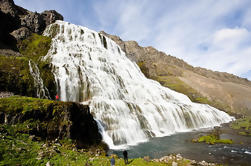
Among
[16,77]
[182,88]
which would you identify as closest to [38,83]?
[16,77]

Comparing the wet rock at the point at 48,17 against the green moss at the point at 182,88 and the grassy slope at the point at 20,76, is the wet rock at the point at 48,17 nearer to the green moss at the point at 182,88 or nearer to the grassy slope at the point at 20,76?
the grassy slope at the point at 20,76

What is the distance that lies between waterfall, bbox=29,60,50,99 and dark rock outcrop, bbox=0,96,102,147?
7.47 metres

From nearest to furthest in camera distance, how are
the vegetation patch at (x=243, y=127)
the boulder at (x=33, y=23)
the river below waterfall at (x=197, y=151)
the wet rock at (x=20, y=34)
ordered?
the river below waterfall at (x=197, y=151) < the vegetation patch at (x=243, y=127) < the wet rock at (x=20, y=34) < the boulder at (x=33, y=23)

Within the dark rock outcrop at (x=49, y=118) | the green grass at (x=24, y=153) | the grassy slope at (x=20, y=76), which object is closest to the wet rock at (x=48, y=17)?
the grassy slope at (x=20, y=76)

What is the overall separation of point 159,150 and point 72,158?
11.3 meters

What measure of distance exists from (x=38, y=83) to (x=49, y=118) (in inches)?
405

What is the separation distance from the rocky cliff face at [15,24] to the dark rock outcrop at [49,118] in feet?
94.5

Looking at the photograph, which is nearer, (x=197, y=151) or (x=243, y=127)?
(x=197, y=151)

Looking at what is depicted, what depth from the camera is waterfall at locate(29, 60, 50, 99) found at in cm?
2032

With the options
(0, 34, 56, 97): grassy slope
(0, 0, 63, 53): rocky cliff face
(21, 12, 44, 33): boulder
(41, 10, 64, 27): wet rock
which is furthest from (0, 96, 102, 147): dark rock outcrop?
(41, 10, 64, 27): wet rock

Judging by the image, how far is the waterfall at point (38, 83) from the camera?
20322mm

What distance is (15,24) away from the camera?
43406 millimetres

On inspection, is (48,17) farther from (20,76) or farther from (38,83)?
(20,76)

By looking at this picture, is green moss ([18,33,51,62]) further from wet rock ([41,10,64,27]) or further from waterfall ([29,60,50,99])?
wet rock ([41,10,64,27])
